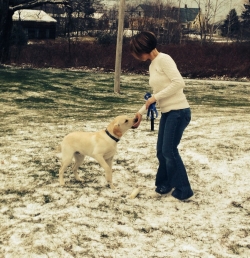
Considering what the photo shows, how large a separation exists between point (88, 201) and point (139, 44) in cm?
199

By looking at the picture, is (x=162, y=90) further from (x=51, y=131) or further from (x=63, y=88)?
(x=63, y=88)

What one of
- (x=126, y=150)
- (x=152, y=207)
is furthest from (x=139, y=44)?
(x=126, y=150)

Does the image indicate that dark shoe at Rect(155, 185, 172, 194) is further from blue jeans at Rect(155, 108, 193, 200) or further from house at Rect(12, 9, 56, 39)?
house at Rect(12, 9, 56, 39)

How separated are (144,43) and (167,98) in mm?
650

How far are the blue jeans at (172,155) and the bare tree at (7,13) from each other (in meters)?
20.1

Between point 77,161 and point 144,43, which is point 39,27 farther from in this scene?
point 144,43

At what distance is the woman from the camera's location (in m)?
4.11

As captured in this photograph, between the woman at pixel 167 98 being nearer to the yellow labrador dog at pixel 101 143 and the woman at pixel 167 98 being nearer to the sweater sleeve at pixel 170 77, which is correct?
the sweater sleeve at pixel 170 77

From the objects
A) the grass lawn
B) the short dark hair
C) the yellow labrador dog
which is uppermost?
the short dark hair

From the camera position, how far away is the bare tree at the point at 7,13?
2222 centimetres

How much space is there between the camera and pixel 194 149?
22.0 ft

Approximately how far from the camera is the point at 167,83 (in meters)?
4.21

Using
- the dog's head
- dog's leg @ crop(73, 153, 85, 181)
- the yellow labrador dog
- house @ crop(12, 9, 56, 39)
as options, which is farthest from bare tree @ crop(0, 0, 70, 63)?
house @ crop(12, 9, 56, 39)

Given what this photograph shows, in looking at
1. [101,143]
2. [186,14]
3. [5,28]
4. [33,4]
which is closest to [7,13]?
[5,28]
